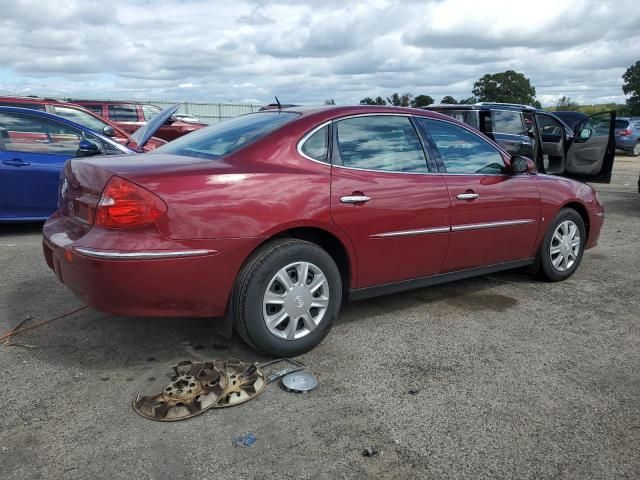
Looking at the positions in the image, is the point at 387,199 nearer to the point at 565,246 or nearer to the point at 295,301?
the point at 295,301

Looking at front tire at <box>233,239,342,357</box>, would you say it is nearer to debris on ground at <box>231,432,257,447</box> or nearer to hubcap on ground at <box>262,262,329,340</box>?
hubcap on ground at <box>262,262,329,340</box>

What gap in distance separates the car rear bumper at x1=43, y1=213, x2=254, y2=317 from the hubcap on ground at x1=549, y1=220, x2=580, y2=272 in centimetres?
316

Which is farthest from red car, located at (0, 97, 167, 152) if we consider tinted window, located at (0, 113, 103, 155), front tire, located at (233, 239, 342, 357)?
front tire, located at (233, 239, 342, 357)

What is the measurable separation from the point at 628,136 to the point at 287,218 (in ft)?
68.8

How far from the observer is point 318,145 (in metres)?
3.70

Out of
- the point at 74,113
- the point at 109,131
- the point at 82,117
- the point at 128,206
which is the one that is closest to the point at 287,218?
the point at 128,206

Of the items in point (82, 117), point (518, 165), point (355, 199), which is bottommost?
point (355, 199)

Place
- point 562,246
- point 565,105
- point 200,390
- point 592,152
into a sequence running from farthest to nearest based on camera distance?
point 565,105 → point 592,152 → point 562,246 → point 200,390

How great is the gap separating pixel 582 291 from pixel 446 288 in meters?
1.19

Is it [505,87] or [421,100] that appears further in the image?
[505,87]

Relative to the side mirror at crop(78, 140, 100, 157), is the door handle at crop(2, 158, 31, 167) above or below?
below

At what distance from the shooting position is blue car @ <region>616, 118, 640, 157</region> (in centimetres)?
2083

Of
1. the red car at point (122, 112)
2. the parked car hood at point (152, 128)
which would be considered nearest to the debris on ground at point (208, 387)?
the parked car hood at point (152, 128)

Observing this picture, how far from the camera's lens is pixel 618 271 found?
573 cm
